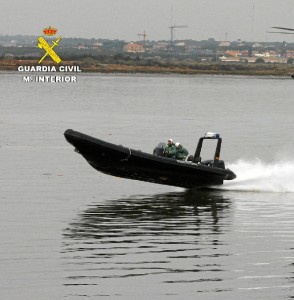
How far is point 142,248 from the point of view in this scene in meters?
23.9

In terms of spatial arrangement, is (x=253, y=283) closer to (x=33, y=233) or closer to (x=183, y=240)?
(x=183, y=240)

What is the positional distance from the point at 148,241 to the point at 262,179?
12967 millimetres

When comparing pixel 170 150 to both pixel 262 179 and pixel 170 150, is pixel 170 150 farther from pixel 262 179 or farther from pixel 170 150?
pixel 262 179

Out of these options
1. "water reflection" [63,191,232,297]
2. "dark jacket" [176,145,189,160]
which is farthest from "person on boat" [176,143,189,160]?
"water reflection" [63,191,232,297]

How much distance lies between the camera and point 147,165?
108 ft

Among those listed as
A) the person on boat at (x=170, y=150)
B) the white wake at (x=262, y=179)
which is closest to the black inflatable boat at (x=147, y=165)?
the person on boat at (x=170, y=150)

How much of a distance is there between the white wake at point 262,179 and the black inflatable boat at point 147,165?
2132mm

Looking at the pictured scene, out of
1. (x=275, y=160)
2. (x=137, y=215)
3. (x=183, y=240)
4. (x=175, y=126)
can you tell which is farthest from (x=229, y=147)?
(x=183, y=240)

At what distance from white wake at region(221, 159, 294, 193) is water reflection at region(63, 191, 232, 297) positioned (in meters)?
2.51

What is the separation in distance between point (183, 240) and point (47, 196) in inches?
354

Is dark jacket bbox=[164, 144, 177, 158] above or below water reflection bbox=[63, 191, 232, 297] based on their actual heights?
above

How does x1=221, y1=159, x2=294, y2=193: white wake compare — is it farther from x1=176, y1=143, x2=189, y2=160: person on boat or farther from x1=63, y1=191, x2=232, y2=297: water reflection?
x1=176, y1=143, x2=189, y2=160: person on boat

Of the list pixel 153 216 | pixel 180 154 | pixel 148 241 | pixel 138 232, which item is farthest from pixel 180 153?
pixel 148 241

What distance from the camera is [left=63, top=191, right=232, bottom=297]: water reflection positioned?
69.4 feet
